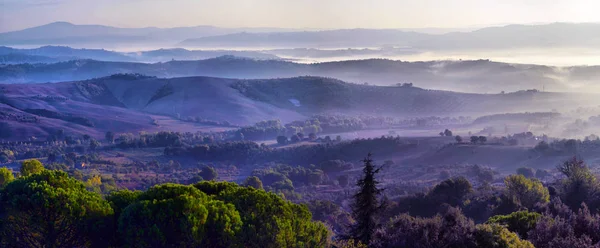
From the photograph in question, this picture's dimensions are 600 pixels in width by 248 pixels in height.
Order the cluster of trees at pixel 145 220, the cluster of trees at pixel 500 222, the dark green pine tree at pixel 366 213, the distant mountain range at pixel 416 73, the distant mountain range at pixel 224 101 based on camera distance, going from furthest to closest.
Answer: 1. the distant mountain range at pixel 416 73
2. the distant mountain range at pixel 224 101
3. the dark green pine tree at pixel 366 213
4. the cluster of trees at pixel 500 222
5. the cluster of trees at pixel 145 220

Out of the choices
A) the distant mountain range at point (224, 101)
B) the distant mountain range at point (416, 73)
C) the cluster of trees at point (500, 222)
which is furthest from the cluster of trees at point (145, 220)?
the distant mountain range at point (416, 73)

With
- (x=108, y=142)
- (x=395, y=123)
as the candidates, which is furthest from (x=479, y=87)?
(x=108, y=142)

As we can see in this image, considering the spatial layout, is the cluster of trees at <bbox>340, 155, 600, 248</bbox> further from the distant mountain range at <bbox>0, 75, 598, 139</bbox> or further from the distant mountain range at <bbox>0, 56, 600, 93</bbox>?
the distant mountain range at <bbox>0, 56, 600, 93</bbox>

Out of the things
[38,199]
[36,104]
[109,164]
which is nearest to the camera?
[38,199]

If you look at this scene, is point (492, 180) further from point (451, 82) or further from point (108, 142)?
point (451, 82)

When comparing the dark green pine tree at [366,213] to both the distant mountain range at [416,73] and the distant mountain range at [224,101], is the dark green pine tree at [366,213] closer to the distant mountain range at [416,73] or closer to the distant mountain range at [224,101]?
the distant mountain range at [224,101]

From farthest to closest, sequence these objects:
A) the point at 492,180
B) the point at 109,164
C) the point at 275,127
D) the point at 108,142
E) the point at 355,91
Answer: the point at 355,91 → the point at 275,127 → the point at 108,142 → the point at 109,164 → the point at 492,180
